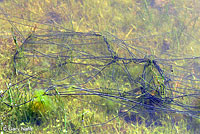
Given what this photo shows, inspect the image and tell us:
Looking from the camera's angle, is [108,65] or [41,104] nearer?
[41,104]

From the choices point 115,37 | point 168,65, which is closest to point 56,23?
point 115,37

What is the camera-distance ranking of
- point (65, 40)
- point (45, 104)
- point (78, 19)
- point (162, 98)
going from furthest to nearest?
point (78, 19) → point (65, 40) → point (162, 98) → point (45, 104)

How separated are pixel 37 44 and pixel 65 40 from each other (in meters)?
0.39

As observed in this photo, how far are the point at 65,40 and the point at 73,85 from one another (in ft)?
2.52

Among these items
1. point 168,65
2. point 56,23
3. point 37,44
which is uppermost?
point 56,23

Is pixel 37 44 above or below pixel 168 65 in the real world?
above

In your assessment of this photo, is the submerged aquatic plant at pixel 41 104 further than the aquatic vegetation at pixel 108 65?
No

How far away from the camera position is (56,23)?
3.05 m

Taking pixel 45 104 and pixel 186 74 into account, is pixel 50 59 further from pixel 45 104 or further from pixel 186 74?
pixel 186 74

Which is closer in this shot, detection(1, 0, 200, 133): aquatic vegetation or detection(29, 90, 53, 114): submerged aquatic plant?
detection(29, 90, 53, 114): submerged aquatic plant

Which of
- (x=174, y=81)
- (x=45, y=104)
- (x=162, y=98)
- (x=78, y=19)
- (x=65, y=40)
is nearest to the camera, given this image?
(x=45, y=104)

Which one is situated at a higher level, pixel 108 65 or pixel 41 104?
pixel 108 65

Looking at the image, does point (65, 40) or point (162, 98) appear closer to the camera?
point (162, 98)

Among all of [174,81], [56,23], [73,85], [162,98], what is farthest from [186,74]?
[56,23]
